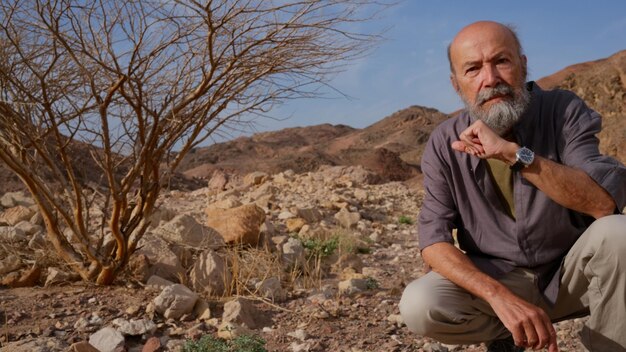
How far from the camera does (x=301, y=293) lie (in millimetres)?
4324

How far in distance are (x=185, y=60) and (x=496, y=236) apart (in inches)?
89.2

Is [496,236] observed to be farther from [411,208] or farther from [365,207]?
[411,208]

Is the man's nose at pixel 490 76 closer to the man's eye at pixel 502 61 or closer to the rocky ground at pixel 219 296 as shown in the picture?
the man's eye at pixel 502 61

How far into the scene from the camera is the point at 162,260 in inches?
175

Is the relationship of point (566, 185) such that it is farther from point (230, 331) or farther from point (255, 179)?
point (255, 179)

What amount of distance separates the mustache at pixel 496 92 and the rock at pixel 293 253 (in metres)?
2.89

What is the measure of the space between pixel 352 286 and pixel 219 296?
87 cm

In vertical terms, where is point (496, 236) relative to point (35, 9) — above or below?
below

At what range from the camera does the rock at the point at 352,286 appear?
4.28m

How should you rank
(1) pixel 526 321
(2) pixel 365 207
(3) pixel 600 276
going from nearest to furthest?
(1) pixel 526 321
(3) pixel 600 276
(2) pixel 365 207

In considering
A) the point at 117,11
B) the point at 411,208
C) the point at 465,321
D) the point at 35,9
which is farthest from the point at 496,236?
the point at 411,208

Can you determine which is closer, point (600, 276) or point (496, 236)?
point (600, 276)

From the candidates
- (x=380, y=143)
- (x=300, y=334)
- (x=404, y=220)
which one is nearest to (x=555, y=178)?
(x=300, y=334)

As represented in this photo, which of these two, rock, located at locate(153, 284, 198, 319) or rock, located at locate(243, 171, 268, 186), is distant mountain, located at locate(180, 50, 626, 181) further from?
rock, located at locate(153, 284, 198, 319)
